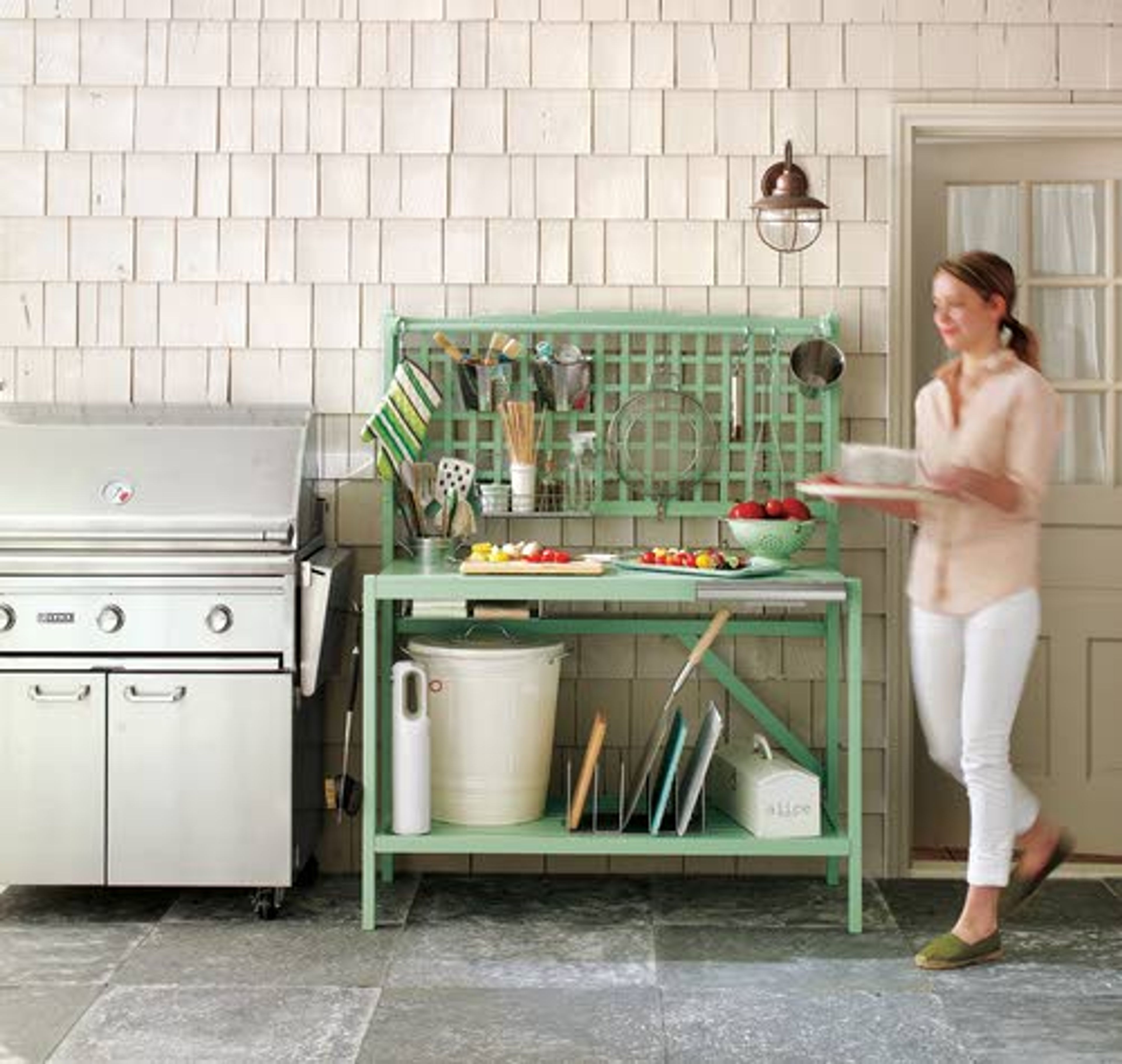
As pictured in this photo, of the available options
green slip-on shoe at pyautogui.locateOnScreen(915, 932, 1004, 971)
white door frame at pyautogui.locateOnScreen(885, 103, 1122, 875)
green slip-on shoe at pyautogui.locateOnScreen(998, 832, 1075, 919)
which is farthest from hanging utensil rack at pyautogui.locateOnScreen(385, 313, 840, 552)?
green slip-on shoe at pyautogui.locateOnScreen(915, 932, 1004, 971)

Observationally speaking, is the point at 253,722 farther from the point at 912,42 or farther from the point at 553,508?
the point at 912,42

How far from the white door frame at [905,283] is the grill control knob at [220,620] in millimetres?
1989

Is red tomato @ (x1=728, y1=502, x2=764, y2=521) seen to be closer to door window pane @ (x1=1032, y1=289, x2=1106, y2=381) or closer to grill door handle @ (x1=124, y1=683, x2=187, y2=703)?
door window pane @ (x1=1032, y1=289, x2=1106, y2=381)

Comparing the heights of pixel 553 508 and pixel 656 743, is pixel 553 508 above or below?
above

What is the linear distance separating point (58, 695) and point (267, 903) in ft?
2.62

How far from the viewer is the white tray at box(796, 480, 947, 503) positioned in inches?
167

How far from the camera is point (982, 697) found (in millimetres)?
4270

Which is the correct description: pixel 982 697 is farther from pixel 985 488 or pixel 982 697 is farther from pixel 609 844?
pixel 609 844

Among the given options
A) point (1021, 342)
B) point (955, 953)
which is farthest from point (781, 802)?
point (1021, 342)

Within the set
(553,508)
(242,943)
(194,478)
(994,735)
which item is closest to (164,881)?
(242,943)

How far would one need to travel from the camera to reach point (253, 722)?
4.71 meters

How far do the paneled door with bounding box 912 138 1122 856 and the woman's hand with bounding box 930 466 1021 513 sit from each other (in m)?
1.31

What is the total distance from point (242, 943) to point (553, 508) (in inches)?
60.7

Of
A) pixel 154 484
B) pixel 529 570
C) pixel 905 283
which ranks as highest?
pixel 905 283
